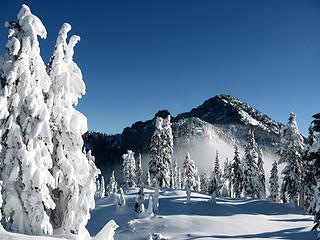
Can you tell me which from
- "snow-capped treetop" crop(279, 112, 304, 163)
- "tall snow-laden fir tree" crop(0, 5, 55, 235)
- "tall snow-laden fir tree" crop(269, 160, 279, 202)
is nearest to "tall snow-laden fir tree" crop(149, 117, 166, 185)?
"snow-capped treetop" crop(279, 112, 304, 163)

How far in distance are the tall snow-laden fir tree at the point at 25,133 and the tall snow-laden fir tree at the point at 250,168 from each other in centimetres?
5450

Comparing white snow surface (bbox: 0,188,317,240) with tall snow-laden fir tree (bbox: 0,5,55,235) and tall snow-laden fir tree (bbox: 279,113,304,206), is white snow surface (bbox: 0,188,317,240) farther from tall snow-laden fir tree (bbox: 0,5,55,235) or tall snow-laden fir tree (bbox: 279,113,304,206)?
tall snow-laden fir tree (bbox: 0,5,55,235)

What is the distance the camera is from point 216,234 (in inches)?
1224


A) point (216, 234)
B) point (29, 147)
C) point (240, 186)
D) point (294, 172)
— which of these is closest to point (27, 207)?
point (29, 147)

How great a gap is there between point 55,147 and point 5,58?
3.88 m

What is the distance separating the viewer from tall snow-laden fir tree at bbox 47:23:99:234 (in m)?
13.7

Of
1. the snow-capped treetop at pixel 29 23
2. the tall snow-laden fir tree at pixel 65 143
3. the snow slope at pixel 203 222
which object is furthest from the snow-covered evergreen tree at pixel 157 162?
the snow-capped treetop at pixel 29 23

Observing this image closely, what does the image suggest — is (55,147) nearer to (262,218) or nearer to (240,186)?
(262,218)

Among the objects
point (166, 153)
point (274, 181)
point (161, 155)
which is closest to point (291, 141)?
point (166, 153)

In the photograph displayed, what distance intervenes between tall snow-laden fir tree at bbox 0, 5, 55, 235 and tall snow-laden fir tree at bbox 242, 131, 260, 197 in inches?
2146

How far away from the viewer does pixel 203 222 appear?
1347 inches

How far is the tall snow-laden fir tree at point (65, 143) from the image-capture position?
13651mm

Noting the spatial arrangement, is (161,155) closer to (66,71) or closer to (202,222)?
(202,222)

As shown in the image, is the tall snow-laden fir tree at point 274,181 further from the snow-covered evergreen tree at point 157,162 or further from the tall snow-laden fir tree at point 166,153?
the snow-covered evergreen tree at point 157,162
